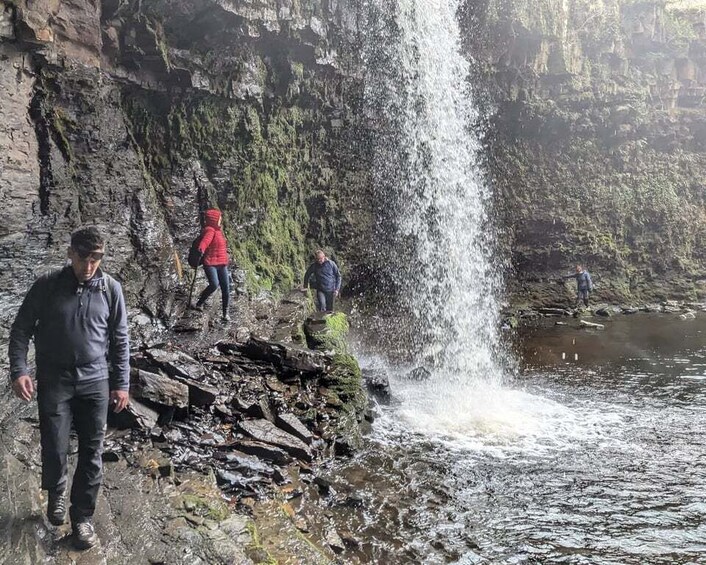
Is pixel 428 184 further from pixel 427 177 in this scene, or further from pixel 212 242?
pixel 212 242

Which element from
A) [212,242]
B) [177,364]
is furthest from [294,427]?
[212,242]

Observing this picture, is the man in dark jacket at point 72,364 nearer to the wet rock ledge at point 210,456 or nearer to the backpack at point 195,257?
the wet rock ledge at point 210,456

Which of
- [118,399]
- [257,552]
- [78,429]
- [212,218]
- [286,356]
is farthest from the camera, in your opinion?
[212,218]

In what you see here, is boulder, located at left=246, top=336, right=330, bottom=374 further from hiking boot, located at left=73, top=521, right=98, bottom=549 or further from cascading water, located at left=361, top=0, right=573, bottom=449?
cascading water, located at left=361, top=0, right=573, bottom=449

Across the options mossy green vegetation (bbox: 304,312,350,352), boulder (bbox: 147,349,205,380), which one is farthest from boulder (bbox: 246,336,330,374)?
mossy green vegetation (bbox: 304,312,350,352)

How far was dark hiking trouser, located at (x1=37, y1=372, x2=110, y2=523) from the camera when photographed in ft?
12.6

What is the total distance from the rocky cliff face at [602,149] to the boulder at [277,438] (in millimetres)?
15922

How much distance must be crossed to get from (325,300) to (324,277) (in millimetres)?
618

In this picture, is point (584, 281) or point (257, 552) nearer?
point (257, 552)

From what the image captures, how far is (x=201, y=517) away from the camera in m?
4.83

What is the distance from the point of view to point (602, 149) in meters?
23.2

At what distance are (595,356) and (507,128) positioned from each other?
11.5 m

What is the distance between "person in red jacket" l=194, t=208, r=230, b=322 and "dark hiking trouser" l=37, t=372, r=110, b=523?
6222 mm

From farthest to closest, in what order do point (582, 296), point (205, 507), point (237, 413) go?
point (582, 296) → point (237, 413) → point (205, 507)
